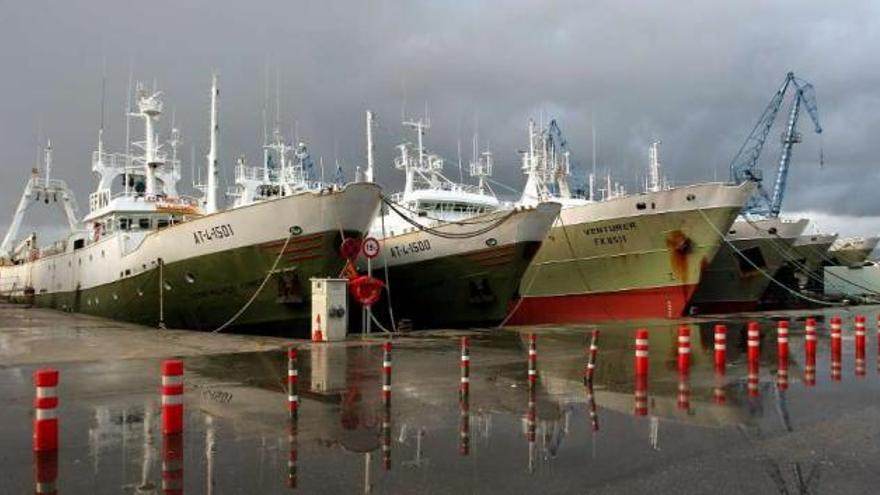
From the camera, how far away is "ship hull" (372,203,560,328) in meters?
25.6

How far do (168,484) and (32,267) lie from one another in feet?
139

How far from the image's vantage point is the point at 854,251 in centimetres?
5484

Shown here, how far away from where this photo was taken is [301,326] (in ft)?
68.6

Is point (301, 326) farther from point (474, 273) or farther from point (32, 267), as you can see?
point (32, 267)

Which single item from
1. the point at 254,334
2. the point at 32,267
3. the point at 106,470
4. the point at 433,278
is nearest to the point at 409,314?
the point at 433,278

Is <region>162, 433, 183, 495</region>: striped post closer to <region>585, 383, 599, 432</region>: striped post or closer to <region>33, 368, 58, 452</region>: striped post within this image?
<region>33, 368, 58, 452</region>: striped post

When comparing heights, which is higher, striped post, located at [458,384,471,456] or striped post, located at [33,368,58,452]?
striped post, located at [33,368,58,452]

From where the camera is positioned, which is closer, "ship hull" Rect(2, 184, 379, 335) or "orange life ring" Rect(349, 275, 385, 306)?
"orange life ring" Rect(349, 275, 385, 306)

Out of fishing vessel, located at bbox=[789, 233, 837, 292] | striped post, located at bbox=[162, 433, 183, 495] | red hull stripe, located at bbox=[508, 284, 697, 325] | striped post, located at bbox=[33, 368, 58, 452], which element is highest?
fishing vessel, located at bbox=[789, 233, 837, 292]

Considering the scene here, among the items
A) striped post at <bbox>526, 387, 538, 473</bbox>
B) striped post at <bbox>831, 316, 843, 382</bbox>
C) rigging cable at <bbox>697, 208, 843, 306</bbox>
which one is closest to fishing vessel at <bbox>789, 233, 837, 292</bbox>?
rigging cable at <bbox>697, 208, 843, 306</bbox>

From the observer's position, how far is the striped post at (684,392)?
992 centimetres

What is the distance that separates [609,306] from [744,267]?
11.3 meters

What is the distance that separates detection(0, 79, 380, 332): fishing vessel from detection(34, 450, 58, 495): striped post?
13.4m

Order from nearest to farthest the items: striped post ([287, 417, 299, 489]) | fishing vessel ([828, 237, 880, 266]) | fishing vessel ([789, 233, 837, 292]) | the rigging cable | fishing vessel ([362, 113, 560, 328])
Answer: striped post ([287, 417, 299, 489])
fishing vessel ([362, 113, 560, 328])
the rigging cable
fishing vessel ([789, 233, 837, 292])
fishing vessel ([828, 237, 880, 266])
